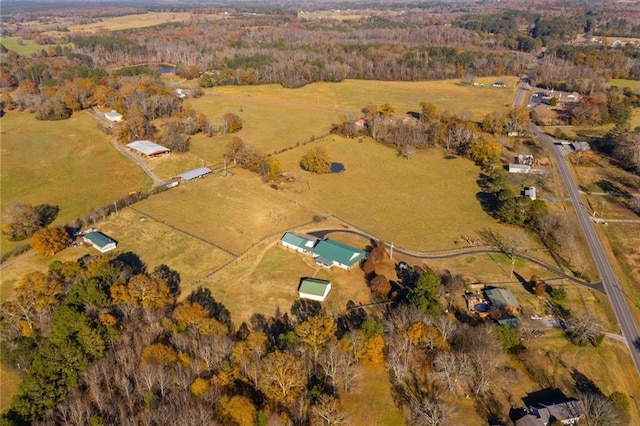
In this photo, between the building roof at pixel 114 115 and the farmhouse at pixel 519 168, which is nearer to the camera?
the farmhouse at pixel 519 168

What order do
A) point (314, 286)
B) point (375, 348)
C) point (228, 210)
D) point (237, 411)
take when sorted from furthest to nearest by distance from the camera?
point (228, 210) → point (314, 286) → point (375, 348) → point (237, 411)

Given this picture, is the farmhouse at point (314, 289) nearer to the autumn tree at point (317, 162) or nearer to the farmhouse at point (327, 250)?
the farmhouse at point (327, 250)

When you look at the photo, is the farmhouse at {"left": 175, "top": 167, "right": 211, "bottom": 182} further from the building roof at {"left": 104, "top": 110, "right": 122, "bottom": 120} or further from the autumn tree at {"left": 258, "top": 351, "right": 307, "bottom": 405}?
the autumn tree at {"left": 258, "top": 351, "right": 307, "bottom": 405}

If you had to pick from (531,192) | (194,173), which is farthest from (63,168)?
(531,192)

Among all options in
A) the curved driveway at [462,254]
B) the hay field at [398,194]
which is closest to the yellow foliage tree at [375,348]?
the curved driveway at [462,254]

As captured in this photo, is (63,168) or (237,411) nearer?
(237,411)

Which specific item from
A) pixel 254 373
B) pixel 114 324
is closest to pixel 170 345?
pixel 114 324

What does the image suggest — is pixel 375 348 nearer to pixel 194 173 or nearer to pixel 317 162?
pixel 317 162
